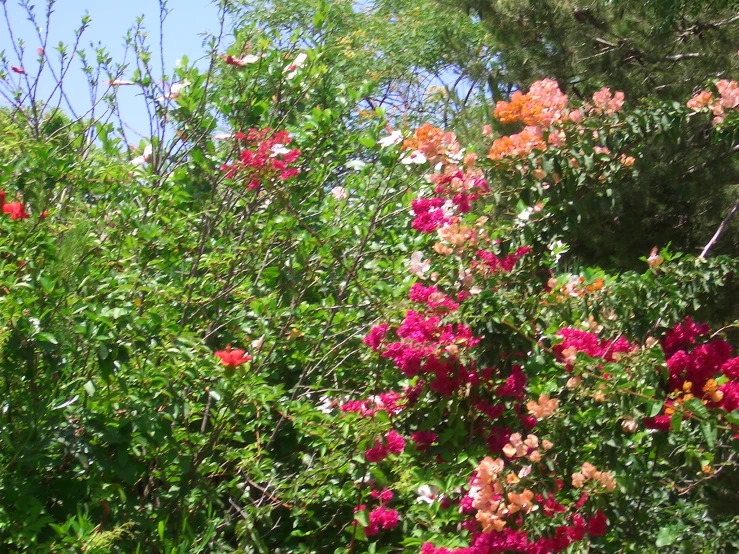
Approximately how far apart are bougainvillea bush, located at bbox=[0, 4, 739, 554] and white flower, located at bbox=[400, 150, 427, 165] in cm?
1

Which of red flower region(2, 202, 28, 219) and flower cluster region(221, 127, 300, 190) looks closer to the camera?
red flower region(2, 202, 28, 219)

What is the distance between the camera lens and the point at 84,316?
2057mm

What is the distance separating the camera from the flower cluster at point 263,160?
9.52ft

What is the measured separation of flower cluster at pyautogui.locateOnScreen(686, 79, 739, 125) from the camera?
2805 mm

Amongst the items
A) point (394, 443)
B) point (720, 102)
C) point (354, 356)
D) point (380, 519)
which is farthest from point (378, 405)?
point (720, 102)

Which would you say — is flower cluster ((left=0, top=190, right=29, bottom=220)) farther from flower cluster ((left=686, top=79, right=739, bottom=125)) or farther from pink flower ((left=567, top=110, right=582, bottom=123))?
→ flower cluster ((left=686, top=79, right=739, bottom=125))

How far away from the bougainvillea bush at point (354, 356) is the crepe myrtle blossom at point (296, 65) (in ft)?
0.06

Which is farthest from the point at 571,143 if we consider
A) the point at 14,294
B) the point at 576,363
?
the point at 14,294

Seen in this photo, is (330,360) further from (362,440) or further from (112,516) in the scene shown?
(112,516)

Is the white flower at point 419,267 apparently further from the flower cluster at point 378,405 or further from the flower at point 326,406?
the flower at point 326,406

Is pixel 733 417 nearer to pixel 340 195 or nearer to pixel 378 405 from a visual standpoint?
pixel 378 405

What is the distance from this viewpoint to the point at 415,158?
3.01 m

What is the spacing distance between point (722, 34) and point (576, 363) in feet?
10.4

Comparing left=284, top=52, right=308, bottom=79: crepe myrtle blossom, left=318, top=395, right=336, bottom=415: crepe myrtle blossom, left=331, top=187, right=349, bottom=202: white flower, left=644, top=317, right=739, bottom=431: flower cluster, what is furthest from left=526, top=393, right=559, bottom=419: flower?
left=284, top=52, right=308, bottom=79: crepe myrtle blossom
